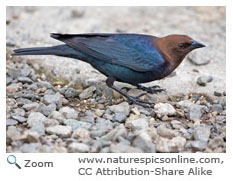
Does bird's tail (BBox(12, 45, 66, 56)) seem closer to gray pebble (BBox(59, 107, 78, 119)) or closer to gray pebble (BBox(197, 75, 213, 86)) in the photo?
gray pebble (BBox(59, 107, 78, 119))

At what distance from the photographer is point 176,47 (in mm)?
5664

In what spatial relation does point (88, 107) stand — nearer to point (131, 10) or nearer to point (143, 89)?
point (143, 89)

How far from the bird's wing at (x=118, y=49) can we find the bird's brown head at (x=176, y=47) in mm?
116

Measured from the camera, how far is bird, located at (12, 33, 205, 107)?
223 inches

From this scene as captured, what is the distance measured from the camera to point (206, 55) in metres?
7.20

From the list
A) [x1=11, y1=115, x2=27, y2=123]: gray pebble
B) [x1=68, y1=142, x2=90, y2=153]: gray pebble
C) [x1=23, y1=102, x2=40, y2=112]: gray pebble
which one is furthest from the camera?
[x1=23, y1=102, x2=40, y2=112]: gray pebble

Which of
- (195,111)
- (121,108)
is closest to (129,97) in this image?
(121,108)

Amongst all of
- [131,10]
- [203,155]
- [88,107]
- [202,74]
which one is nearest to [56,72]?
[88,107]

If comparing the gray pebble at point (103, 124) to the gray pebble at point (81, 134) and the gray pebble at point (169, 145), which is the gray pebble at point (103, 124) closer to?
the gray pebble at point (81, 134)

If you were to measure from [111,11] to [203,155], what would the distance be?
18.2ft

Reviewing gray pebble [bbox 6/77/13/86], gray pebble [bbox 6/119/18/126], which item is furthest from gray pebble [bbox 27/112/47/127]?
gray pebble [bbox 6/77/13/86]

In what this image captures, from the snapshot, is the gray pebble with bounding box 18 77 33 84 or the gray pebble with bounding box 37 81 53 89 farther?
the gray pebble with bounding box 18 77 33 84

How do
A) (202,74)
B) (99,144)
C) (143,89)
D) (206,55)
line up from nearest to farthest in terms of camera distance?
(99,144) < (143,89) < (202,74) < (206,55)

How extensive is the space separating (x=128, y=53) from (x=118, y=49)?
15 cm
